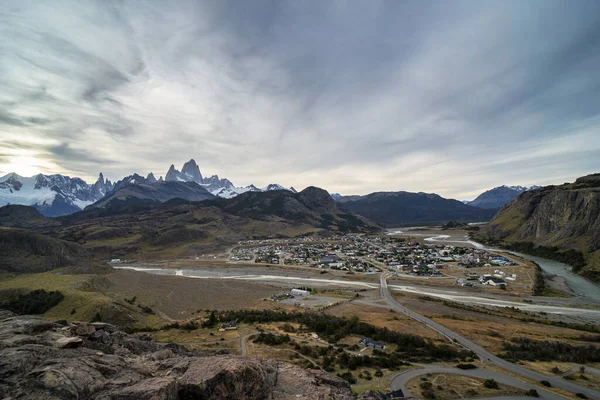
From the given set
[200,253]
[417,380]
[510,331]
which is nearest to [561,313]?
[510,331]

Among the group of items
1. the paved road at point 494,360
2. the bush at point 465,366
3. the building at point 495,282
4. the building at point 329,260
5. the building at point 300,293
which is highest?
the building at point 329,260

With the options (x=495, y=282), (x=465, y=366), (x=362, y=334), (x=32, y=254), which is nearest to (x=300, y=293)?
(x=362, y=334)

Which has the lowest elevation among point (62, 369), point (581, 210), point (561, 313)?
point (561, 313)

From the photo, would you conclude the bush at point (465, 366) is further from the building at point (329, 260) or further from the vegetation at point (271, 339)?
the building at point (329, 260)

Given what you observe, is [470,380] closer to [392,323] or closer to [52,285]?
[392,323]

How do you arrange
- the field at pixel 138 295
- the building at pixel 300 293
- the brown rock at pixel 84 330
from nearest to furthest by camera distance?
1. the brown rock at pixel 84 330
2. the field at pixel 138 295
3. the building at pixel 300 293

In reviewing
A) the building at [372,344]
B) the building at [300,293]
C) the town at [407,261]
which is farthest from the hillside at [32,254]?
the building at [372,344]
